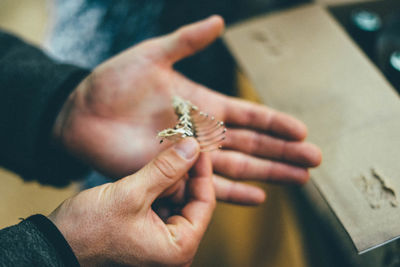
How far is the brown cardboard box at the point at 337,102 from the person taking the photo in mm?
591

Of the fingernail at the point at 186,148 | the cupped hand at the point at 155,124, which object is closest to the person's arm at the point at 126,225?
the fingernail at the point at 186,148

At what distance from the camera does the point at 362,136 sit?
0.68 metres

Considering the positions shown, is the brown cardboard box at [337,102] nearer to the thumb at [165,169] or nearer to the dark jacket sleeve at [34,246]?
the thumb at [165,169]

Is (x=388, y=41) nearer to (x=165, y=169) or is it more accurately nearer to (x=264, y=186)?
(x=264, y=186)

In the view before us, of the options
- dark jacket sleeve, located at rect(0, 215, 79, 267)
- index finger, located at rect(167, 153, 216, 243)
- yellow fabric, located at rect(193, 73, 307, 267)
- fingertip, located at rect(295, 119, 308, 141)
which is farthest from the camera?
yellow fabric, located at rect(193, 73, 307, 267)

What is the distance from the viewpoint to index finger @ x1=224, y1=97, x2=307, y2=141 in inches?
28.0

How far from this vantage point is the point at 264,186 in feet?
3.15

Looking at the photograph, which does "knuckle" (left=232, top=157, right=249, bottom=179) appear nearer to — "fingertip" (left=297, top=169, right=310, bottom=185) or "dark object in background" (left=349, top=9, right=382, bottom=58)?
"fingertip" (left=297, top=169, right=310, bottom=185)

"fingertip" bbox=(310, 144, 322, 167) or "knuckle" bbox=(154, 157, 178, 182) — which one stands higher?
"fingertip" bbox=(310, 144, 322, 167)

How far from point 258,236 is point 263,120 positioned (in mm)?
378

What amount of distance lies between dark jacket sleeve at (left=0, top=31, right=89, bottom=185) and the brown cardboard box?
0.50 metres

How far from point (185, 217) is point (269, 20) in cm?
68

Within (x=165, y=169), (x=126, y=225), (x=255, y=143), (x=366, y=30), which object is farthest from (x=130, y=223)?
(x=366, y=30)

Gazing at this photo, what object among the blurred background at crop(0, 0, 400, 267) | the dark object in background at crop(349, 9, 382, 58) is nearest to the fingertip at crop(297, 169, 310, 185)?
the blurred background at crop(0, 0, 400, 267)
